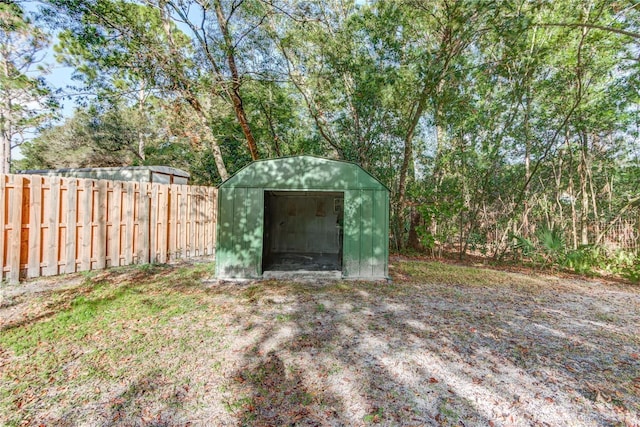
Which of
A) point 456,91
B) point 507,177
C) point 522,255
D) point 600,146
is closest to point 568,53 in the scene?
point 456,91

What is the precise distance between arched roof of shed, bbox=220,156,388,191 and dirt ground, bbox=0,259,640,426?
6.19ft

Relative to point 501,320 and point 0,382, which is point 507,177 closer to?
point 501,320

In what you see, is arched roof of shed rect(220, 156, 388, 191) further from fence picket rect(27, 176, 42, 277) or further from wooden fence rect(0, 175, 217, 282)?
fence picket rect(27, 176, 42, 277)

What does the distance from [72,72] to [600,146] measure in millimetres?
14348

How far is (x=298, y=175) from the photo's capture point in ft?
17.0

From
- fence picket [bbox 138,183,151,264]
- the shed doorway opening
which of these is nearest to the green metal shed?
fence picket [bbox 138,183,151,264]

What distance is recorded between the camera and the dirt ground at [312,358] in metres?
1.95

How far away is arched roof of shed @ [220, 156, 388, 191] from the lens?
5164 millimetres

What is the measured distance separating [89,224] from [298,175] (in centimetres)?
396

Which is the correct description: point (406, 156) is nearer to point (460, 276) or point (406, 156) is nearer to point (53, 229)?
point (460, 276)

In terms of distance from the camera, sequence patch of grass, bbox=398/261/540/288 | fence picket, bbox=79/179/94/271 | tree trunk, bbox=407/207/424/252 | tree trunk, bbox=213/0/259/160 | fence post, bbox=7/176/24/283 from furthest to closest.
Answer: tree trunk, bbox=407/207/424/252, tree trunk, bbox=213/0/259/160, patch of grass, bbox=398/261/540/288, fence picket, bbox=79/179/94/271, fence post, bbox=7/176/24/283

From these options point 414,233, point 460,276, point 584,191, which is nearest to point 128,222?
point 460,276

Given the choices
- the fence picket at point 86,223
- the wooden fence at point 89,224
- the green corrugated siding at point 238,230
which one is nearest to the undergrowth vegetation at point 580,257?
the green corrugated siding at point 238,230

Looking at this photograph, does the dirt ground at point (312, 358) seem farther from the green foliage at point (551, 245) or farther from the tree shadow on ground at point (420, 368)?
the green foliage at point (551, 245)
